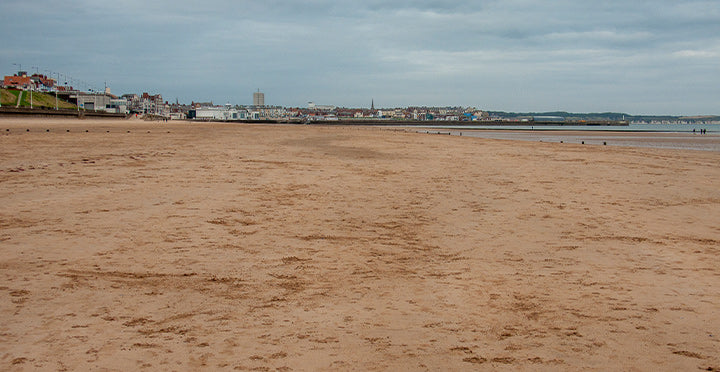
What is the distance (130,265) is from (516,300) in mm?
3414

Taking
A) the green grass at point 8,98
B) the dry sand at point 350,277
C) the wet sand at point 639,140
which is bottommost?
the dry sand at point 350,277

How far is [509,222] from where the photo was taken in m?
7.18

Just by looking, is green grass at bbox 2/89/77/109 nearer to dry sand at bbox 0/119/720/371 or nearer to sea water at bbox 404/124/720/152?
sea water at bbox 404/124/720/152

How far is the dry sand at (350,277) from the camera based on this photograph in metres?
3.15

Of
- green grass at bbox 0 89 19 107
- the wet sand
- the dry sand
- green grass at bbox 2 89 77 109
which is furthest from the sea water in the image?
green grass at bbox 2 89 77 109

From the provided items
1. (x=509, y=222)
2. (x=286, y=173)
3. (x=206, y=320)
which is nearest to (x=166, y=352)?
(x=206, y=320)

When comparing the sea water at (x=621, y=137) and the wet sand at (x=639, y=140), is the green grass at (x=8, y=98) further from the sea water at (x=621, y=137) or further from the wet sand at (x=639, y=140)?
the wet sand at (x=639, y=140)

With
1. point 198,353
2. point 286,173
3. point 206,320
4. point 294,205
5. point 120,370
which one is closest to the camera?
point 120,370

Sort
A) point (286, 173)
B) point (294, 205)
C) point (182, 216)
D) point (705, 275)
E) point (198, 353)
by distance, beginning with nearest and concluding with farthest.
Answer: point (198, 353), point (705, 275), point (182, 216), point (294, 205), point (286, 173)

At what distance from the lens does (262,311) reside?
380 cm

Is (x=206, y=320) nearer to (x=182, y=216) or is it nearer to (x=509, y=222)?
(x=182, y=216)

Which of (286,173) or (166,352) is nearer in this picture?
(166,352)

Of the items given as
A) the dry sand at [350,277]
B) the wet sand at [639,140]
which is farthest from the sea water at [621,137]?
the dry sand at [350,277]

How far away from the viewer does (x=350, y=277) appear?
4.68 metres
